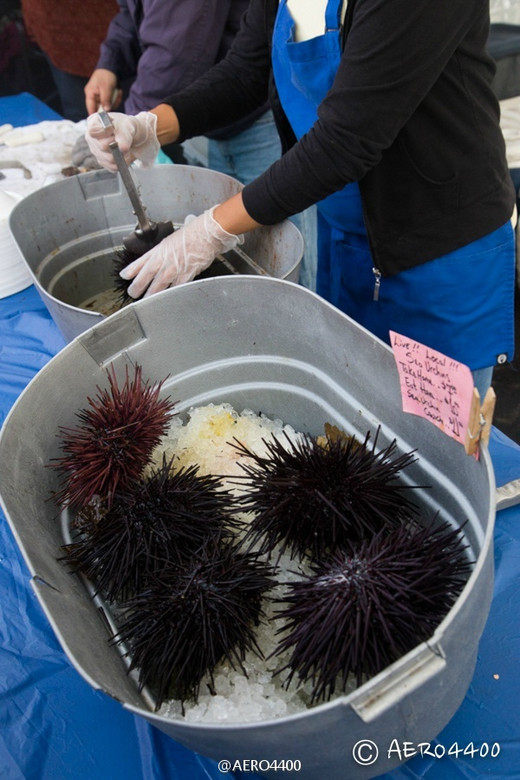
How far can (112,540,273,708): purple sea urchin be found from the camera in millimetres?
588

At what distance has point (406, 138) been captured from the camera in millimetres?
909

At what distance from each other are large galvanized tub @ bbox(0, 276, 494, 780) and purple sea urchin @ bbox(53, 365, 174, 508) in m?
0.05

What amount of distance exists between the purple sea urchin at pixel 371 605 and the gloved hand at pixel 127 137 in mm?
950

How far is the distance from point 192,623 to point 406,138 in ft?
2.54

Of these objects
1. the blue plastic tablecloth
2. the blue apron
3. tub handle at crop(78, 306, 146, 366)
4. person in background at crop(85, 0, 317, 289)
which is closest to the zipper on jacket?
the blue apron

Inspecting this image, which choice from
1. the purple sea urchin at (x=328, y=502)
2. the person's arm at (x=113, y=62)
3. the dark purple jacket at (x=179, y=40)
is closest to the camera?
the purple sea urchin at (x=328, y=502)

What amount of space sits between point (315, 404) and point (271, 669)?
38cm

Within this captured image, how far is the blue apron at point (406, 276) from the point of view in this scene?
3.27ft

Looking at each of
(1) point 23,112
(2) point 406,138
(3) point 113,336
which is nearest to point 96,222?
(3) point 113,336

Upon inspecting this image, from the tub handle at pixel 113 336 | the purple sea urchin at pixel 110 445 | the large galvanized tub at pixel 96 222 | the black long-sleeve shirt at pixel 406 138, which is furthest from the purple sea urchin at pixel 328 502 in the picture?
the large galvanized tub at pixel 96 222

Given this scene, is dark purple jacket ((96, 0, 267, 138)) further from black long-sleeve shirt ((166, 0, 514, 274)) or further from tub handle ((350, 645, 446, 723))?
tub handle ((350, 645, 446, 723))

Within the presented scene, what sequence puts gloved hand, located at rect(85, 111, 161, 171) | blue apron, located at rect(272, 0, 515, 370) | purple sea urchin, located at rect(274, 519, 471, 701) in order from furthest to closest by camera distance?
gloved hand, located at rect(85, 111, 161, 171), blue apron, located at rect(272, 0, 515, 370), purple sea urchin, located at rect(274, 519, 471, 701)

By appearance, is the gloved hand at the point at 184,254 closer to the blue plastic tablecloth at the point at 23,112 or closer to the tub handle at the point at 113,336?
the tub handle at the point at 113,336

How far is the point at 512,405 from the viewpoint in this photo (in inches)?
80.0
